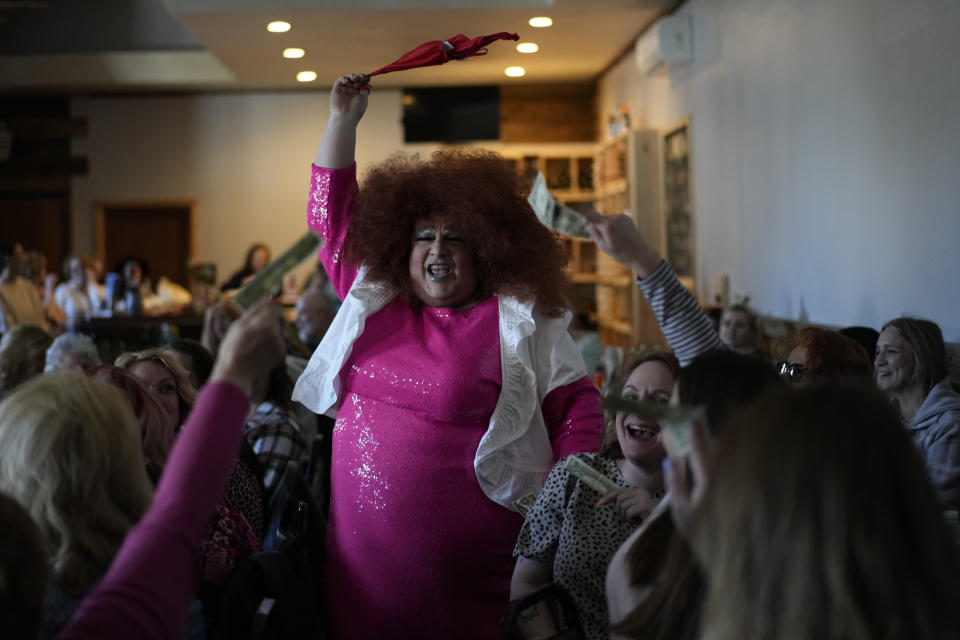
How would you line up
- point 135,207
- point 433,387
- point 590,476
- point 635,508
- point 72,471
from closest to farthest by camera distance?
point 72,471, point 635,508, point 590,476, point 433,387, point 135,207

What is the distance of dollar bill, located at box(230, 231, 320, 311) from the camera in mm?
1293

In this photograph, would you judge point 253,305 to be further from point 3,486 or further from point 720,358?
point 720,358

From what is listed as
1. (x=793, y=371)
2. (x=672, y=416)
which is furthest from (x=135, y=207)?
(x=672, y=416)

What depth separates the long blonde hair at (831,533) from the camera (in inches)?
36.1

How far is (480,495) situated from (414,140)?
27.0 ft

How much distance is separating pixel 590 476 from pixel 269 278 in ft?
2.93

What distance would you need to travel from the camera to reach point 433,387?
2.25 m

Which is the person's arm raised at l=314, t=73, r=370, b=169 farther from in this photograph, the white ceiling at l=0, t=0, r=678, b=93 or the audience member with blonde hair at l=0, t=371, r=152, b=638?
the white ceiling at l=0, t=0, r=678, b=93

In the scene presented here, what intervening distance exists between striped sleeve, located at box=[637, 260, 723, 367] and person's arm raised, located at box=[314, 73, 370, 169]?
3.72 feet

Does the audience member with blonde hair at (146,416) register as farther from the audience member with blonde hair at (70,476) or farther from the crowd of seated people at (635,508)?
the audience member with blonde hair at (70,476)

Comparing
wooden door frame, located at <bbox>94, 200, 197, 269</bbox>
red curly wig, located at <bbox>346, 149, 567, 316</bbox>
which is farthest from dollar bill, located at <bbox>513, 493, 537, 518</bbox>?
wooden door frame, located at <bbox>94, 200, 197, 269</bbox>

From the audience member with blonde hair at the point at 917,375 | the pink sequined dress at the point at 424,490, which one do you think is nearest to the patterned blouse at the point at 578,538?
the pink sequined dress at the point at 424,490

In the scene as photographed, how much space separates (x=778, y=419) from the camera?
0.94 meters

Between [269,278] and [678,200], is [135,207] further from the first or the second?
[269,278]
